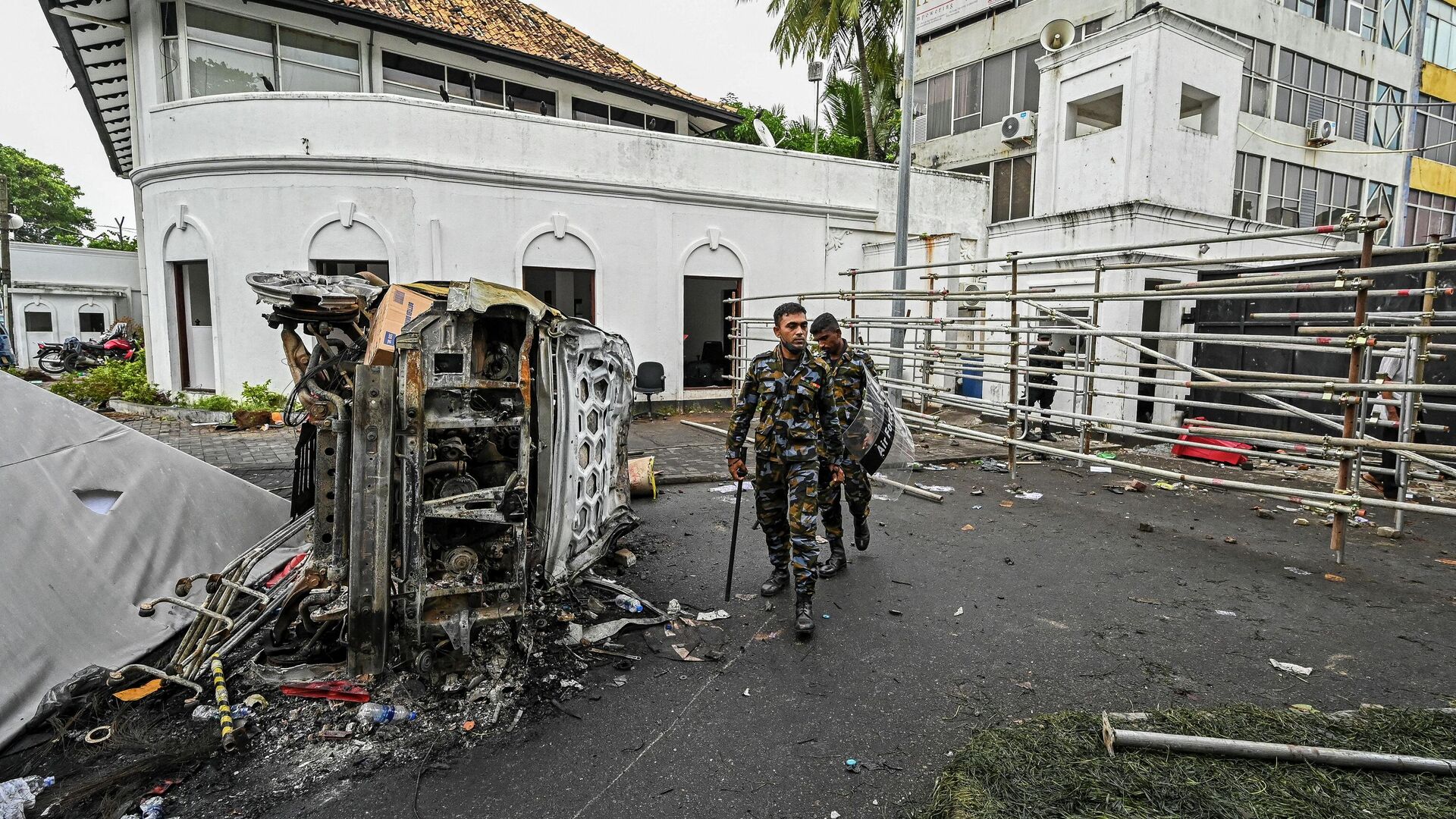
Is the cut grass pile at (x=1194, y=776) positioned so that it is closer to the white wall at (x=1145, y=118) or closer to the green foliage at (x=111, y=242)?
the white wall at (x=1145, y=118)

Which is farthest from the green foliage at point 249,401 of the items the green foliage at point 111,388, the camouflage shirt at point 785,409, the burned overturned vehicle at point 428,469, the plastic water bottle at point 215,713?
the camouflage shirt at point 785,409

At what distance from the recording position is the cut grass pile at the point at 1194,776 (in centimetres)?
254

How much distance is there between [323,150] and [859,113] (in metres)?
17.7

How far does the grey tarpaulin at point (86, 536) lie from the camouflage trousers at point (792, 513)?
11.3 ft

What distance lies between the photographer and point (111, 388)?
1247 centimetres

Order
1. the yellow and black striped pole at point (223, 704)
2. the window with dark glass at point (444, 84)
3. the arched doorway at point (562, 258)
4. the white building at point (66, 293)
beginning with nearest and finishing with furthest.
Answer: the yellow and black striped pole at point (223, 704)
the arched doorway at point (562, 258)
the window with dark glass at point (444, 84)
the white building at point (66, 293)

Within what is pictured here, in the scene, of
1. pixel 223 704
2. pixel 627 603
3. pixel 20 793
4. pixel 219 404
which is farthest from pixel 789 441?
pixel 219 404

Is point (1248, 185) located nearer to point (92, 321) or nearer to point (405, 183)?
point (405, 183)

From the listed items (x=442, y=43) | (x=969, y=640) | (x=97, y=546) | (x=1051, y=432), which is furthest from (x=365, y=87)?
(x=969, y=640)

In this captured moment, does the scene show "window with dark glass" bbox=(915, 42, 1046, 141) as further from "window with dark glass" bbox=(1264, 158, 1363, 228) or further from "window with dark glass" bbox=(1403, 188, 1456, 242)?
"window with dark glass" bbox=(1403, 188, 1456, 242)

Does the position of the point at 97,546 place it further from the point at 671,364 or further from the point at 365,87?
the point at 365,87

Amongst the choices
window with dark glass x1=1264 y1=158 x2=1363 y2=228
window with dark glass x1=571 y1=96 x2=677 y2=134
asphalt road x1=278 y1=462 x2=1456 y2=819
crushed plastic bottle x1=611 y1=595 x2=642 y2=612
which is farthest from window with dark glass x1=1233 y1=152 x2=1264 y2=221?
crushed plastic bottle x1=611 y1=595 x2=642 y2=612

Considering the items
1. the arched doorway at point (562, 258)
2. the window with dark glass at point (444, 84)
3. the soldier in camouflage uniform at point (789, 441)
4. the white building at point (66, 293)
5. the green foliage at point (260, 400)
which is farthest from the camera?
the white building at point (66, 293)

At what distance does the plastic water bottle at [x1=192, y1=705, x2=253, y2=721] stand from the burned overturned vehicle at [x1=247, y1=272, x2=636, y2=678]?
396 mm
